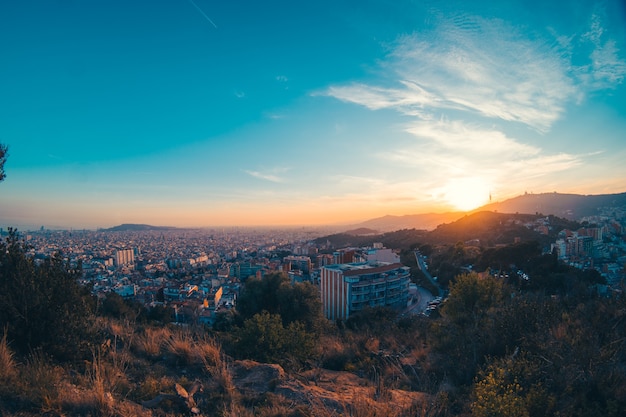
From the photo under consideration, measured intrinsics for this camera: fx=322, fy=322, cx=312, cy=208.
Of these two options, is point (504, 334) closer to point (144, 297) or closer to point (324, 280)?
point (324, 280)

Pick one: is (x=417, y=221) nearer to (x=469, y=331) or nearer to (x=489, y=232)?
(x=489, y=232)

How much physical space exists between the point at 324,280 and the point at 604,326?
21.8 m

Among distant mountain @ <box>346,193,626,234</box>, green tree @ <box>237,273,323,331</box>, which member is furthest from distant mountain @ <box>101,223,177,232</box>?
green tree @ <box>237,273,323,331</box>

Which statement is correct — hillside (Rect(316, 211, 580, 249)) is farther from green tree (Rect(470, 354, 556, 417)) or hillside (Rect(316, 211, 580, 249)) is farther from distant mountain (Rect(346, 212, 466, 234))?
green tree (Rect(470, 354, 556, 417))

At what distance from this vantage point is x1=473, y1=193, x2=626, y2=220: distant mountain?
158ft

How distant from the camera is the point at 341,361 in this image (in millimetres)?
5793

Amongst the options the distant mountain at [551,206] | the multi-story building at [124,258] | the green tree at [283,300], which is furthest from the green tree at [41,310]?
the multi-story building at [124,258]

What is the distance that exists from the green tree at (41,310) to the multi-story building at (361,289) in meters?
20.6

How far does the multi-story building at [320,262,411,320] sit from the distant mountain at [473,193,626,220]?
107 ft

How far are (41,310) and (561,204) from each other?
80208mm

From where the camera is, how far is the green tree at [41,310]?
3762 mm

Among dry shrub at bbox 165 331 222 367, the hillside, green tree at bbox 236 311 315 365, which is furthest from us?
the hillside

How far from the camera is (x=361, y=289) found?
23.9 meters

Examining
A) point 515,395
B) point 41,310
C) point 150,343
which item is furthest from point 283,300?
point 515,395
